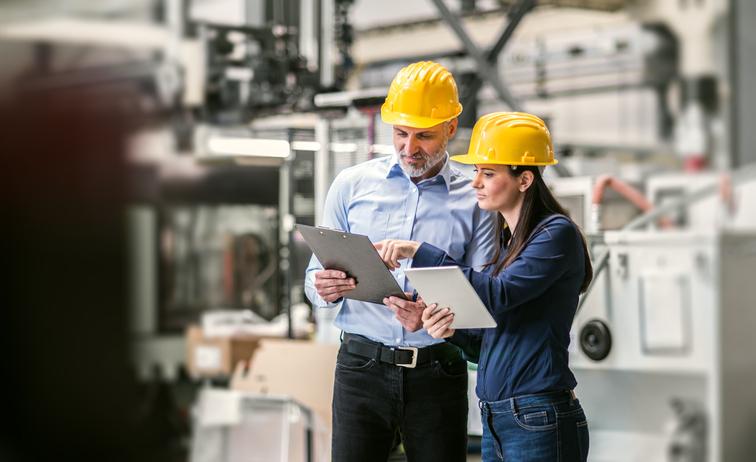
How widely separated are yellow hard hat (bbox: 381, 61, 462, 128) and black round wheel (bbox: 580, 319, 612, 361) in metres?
1.34

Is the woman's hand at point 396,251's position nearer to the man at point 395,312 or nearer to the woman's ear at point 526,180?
the man at point 395,312

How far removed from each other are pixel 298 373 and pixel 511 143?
1.70m

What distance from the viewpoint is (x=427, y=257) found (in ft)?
5.67

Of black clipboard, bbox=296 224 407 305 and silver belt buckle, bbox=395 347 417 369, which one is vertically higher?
black clipboard, bbox=296 224 407 305

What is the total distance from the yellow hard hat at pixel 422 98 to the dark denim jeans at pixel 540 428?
599mm

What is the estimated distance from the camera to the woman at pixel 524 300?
1620mm

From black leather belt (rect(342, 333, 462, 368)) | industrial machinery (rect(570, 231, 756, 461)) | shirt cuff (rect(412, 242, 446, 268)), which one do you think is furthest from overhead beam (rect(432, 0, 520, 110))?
shirt cuff (rect(412, 242, 446, 268))

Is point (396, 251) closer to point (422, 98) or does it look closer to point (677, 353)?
point (422, 98)

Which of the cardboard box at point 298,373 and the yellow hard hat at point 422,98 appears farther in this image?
the cardboard box at point 298,373

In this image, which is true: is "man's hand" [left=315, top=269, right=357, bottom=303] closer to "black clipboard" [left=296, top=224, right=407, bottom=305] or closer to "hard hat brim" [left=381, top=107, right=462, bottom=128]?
"black clipboard" [left=296, top=224, right=407, bottom=305]

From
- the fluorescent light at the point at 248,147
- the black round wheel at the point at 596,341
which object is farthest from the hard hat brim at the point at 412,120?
the fluorescent light at the point at 248,147

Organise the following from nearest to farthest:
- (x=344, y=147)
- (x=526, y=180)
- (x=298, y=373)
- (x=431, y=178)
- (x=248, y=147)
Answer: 1. (x=526, y=180)
2. (x=431, y=178)
3. (x=298, y=373)
4. (x=344, y=147)
5. (x=248, y=147)

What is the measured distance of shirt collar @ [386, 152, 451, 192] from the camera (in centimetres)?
196

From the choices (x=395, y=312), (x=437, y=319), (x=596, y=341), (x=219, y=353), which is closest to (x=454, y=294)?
(x=437, y=319)
